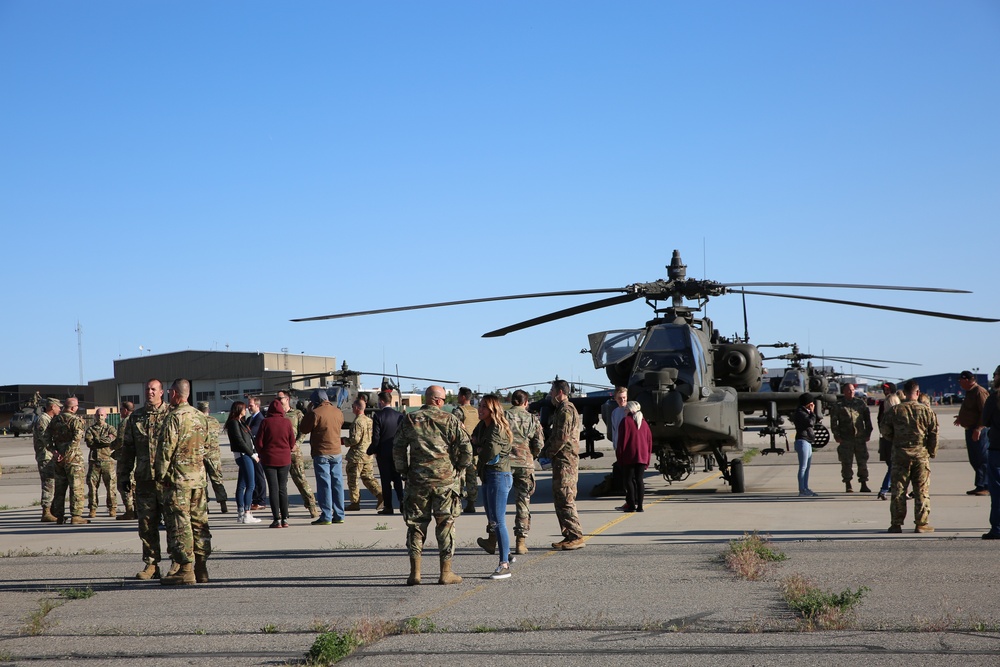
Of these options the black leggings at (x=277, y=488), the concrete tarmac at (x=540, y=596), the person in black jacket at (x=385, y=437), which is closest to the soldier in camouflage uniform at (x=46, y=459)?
the concrete tarmac at (x=540, y=596)

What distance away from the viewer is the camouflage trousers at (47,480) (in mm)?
14508

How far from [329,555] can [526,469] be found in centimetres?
224

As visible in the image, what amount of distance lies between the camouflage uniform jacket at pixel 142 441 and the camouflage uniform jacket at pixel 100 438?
550cm

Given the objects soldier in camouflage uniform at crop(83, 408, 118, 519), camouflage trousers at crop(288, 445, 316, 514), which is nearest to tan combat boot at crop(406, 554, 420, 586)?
camouflage trousers at crop(288, 445, 316, 514)

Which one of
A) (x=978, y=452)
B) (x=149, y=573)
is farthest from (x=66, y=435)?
(x=978, y=452)

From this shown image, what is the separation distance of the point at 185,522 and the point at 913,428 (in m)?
7.67

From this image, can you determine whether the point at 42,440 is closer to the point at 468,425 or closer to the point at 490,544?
the point at 468,425

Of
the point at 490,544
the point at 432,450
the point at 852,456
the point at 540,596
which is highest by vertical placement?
the point at 432,450

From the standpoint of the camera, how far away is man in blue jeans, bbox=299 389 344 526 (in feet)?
43.3

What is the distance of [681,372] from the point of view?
15125mm

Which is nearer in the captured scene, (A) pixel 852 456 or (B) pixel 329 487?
(B) pixel 329 487

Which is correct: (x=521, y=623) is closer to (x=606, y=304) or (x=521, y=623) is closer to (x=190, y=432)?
(x=190, y=432)

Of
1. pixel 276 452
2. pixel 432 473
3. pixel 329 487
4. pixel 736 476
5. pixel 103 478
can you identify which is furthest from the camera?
pixel 736 476

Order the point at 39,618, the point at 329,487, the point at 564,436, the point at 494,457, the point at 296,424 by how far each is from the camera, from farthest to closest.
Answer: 1. the point at 296,424
2. the point at 329,487
3. the point at 564,436
4. the point at 494,457
5. the point at 39,618
